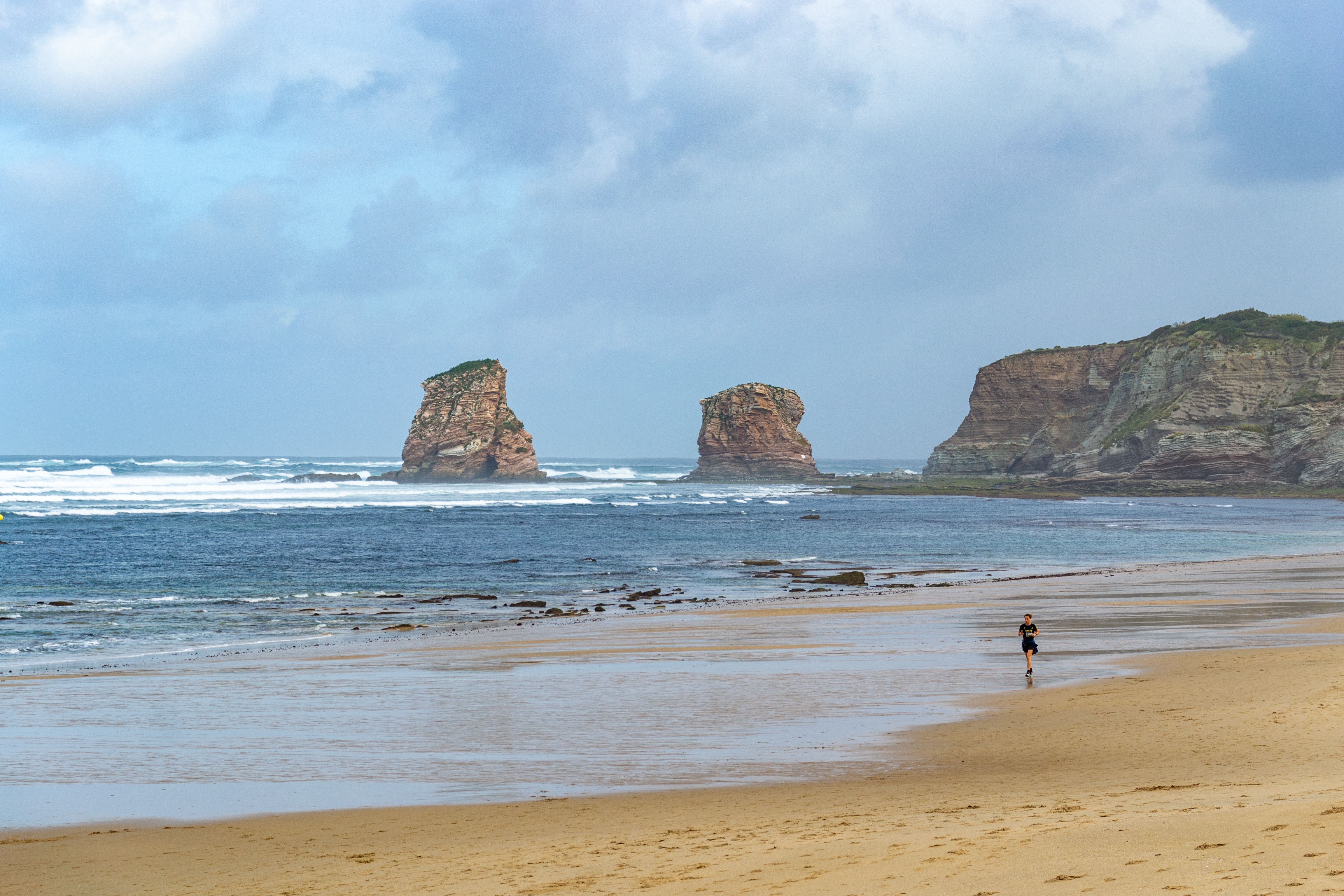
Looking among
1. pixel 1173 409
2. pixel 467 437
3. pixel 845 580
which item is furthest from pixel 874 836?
pixel 467 437

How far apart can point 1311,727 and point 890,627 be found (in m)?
12.4

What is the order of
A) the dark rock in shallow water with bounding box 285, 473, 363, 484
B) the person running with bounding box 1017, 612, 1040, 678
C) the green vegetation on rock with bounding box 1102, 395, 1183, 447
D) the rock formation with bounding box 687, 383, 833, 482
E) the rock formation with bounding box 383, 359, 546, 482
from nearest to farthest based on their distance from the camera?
the person running with bounding box 1017, 612, 1040, 678 → the green vegetation on rock with bounding box 1102, 395, 1183, 447 → the dark rock in shallow water with bounding box 285, 473, 363, 484 → the rock formation with bounding box 383, 359, 546, 482 → the rock formation with bounding box 687, 383, 833, 482

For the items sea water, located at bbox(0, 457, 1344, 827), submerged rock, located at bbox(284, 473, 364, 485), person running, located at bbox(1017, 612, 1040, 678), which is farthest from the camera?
submerged rock, located at bbox(284, 473, 364, 485)

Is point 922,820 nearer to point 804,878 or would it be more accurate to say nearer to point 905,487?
point 804,878

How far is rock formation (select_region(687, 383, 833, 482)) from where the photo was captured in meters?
146

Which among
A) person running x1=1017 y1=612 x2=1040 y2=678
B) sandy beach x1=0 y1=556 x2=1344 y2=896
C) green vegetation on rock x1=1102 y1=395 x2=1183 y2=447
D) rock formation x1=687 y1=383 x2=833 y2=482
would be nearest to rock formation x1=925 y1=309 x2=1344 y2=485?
green vegetation on rock x1=1102 y1=395 x2=1183 y2=447

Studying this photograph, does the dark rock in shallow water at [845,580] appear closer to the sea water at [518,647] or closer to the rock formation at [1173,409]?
the sea water at [518,647]

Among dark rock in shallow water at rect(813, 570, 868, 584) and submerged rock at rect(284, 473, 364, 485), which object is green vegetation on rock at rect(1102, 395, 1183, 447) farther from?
submerged rock at rect(284, 473, 364, 485)

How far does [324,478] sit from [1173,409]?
105m

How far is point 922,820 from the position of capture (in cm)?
866

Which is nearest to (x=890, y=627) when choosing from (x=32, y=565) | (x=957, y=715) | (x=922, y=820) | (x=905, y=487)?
(x=957, y=715)

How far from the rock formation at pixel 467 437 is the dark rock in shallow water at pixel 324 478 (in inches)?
197

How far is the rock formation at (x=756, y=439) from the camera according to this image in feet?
479

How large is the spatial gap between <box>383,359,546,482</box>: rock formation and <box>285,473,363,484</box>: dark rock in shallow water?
500cm
